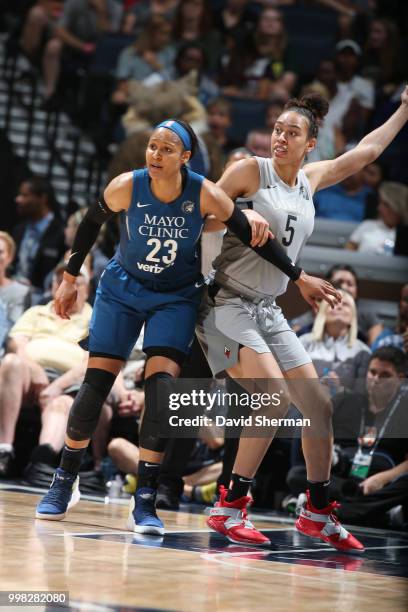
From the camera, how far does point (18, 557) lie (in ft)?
11.3

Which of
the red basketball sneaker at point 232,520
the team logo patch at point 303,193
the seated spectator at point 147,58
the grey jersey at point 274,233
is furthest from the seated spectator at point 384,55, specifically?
the red basketball sneaker at point 232,520

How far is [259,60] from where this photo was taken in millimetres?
10695

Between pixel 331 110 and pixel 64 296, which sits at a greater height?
pixel 331 110

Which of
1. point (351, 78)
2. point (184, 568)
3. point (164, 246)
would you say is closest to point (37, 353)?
point (164, 246)

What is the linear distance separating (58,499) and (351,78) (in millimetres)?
6698

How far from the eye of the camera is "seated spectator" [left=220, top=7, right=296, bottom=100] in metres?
10.5

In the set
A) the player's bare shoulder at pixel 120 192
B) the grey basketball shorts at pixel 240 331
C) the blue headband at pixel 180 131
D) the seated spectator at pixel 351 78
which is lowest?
the grey basketball shorts at pixel 240 331

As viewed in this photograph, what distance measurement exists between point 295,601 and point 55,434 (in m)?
3.39

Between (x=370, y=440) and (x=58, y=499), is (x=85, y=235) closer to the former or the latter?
(x=58, y=499)

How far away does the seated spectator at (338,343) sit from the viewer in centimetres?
634

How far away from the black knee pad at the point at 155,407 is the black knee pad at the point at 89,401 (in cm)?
18

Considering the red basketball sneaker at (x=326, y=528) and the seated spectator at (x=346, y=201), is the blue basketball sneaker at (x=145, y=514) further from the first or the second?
the seated spectator at (x=346, y=201)

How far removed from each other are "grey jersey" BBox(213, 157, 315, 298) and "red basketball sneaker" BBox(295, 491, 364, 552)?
93 cm

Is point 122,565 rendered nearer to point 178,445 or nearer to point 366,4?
point 178,445
